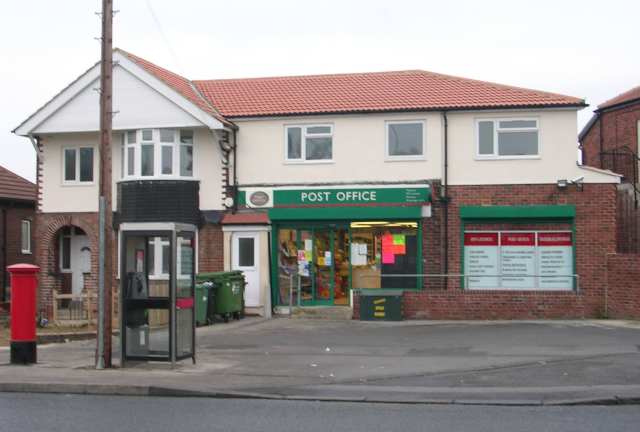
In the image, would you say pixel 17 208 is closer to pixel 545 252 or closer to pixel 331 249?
pixel 331 249

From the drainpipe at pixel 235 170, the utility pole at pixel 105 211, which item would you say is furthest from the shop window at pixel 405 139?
the utility pole at pixel 105 211

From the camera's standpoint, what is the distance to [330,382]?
12.7m

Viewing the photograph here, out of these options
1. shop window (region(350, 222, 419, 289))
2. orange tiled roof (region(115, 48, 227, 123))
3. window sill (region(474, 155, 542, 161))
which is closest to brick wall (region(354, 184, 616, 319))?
shop window (region(350, 222, 419, 289))

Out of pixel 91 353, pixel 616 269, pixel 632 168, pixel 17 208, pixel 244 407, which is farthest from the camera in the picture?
pixel 17 208

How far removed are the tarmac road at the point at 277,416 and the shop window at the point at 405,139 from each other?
1487 centimetres

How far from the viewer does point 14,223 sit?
34375 millimetres

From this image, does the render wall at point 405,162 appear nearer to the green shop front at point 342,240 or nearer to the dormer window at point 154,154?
the green shop front at point 342,240

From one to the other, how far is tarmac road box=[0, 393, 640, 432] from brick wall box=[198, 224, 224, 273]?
45.6ft

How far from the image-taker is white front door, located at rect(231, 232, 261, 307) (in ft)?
82.4

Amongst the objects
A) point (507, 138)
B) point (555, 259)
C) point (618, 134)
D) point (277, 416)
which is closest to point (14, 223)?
point (507, 138)

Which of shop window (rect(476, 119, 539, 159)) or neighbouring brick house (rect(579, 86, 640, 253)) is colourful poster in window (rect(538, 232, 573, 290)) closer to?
shop window (rect(476, 119, 539, 159))

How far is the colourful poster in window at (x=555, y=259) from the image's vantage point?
80.3 feet

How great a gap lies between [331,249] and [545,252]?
20.0 ft

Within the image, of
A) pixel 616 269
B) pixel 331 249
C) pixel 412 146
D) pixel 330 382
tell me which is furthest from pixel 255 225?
pixel 330 382
